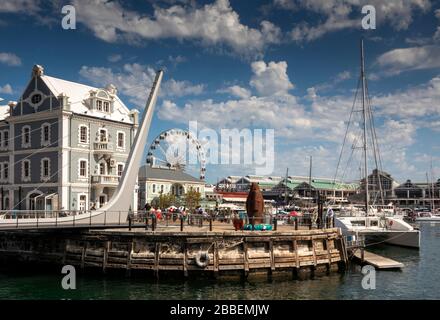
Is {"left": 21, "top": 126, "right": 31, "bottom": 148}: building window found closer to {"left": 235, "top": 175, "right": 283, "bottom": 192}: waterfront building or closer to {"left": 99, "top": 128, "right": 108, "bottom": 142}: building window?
{"left": 99, "top": 128, "right": 108, "bottom": 142}: building window

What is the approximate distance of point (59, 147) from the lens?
Result: 47.1 m

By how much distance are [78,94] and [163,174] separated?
3742 centimetres

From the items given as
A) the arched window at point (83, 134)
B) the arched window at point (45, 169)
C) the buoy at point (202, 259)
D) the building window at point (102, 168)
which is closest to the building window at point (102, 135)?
the arched window at point (83, 134)

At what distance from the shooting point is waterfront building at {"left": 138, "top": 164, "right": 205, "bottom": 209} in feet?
264

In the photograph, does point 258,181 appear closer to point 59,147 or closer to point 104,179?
point 104,179

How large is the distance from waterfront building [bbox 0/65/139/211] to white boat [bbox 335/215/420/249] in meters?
25.0

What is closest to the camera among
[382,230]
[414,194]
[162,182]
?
[382,230]

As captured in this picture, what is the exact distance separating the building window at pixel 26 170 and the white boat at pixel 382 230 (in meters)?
32.1

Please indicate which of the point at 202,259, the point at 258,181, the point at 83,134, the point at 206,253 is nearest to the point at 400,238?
the point at 206,253

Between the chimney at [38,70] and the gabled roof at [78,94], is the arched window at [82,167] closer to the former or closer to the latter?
the gabled roof at [78,94]

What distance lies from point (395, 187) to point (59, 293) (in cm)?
16485

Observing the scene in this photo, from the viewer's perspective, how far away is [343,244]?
34.5m

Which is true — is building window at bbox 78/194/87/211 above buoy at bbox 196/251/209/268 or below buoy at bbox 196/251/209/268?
above

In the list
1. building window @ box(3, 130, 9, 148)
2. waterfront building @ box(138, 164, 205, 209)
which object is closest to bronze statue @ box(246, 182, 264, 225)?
building window @ box(3, 130, 9, 148)
